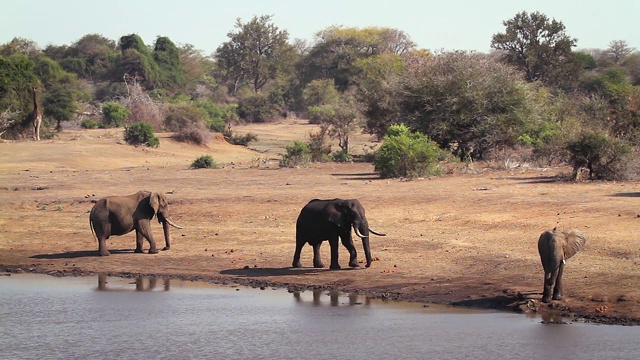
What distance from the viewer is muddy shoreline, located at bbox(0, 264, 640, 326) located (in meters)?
12.3

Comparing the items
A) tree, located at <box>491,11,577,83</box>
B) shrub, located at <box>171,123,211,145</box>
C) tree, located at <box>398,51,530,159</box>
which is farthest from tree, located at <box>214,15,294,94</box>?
tree, located at <box>398,51,530,159</box>

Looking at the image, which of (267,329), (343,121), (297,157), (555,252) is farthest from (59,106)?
(555,252)

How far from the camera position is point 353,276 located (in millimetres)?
15438

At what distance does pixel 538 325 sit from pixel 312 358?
2984mm

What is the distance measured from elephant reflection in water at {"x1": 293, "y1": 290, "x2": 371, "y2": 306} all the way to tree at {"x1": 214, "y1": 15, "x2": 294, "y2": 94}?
73581mm

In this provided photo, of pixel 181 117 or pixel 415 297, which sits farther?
pixel 181 117

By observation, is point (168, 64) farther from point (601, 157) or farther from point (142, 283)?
point (142, 283)

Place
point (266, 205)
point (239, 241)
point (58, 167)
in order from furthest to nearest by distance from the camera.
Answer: point (58, 167) → point (266, 205) → point (239, 241)

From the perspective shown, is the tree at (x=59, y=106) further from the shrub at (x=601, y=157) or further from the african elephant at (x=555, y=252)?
the african elephant at (x=555, y=252)

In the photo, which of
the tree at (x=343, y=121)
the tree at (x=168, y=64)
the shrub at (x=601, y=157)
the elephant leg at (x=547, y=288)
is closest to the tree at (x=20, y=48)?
the tree at (x=168, y=64)

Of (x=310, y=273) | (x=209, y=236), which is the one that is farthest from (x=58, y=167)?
(x=310, y=273)

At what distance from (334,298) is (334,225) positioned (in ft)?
4.70

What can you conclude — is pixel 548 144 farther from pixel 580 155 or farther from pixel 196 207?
pixel 196 207

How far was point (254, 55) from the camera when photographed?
89.1m
